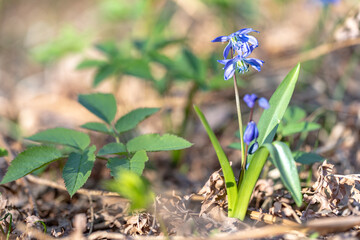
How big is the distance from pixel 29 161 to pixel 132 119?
0.56 meters

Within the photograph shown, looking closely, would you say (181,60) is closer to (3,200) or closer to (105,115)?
(105,115)

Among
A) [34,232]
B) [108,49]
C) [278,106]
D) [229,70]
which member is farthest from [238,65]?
[108,49]

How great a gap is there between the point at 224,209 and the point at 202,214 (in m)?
0.12

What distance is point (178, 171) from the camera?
116 inches

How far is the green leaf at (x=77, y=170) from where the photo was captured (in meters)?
1.59

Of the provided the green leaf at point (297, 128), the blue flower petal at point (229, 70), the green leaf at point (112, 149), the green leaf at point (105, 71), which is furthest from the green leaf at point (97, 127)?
the green leaf at point (297, 128)

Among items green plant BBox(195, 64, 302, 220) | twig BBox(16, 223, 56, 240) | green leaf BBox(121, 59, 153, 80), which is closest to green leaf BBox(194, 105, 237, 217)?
green plant BBox(195, 64, 302, 220)

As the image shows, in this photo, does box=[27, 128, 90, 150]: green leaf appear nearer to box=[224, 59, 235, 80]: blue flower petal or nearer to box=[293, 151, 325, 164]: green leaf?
box=[224, 59, 235, 80]: blue flower petal

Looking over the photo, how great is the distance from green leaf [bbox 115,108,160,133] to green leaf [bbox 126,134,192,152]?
0.15m

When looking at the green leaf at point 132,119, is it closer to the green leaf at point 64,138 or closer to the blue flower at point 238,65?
the green leaf at point 64,138

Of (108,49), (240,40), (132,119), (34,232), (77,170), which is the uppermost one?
(108,49)

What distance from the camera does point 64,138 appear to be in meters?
1.86

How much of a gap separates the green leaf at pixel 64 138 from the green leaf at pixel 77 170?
0.26 ft

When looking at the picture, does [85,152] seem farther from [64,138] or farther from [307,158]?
[307,158]
